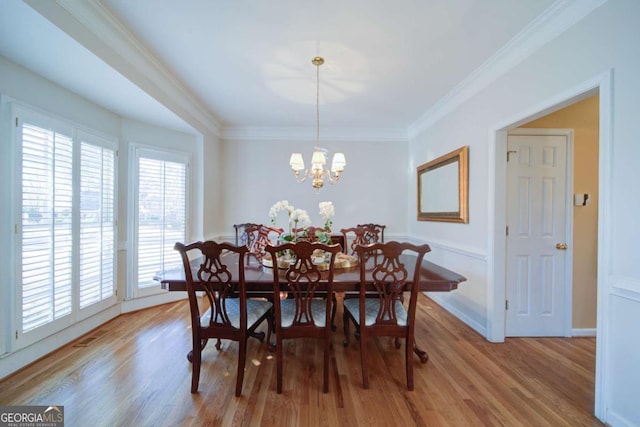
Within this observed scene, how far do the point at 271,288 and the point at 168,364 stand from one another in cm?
122

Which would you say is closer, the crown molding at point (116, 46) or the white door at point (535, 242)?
the crown molding at point (116, 46)

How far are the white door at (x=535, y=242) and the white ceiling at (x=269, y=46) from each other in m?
1.17

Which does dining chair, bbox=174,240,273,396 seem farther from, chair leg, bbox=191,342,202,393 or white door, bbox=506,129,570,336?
white door, bbox=506,129,570,336

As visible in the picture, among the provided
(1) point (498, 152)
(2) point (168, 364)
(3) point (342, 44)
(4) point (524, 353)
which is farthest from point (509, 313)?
(2) point (168, 364)

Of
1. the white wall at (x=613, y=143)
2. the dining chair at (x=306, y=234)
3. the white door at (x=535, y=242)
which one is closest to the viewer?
the white wall at (x=613, y=143)

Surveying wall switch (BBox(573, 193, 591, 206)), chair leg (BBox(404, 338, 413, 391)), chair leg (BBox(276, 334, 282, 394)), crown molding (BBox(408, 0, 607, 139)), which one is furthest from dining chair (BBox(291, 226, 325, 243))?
wall switch (BBox(573, 193, 591, 206))

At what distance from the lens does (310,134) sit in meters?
4.47

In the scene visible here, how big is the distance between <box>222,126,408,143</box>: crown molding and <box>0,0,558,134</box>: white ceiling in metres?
1.13

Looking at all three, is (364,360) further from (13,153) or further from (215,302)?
(13,153)

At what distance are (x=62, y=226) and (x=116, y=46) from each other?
171cm

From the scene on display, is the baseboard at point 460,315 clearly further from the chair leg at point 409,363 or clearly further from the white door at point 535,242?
the chair leg at point 409,363

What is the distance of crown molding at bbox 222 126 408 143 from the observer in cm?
443

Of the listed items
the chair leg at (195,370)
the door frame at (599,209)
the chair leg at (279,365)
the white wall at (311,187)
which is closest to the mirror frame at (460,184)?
the door frame at (599,209)

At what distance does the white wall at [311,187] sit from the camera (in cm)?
448
